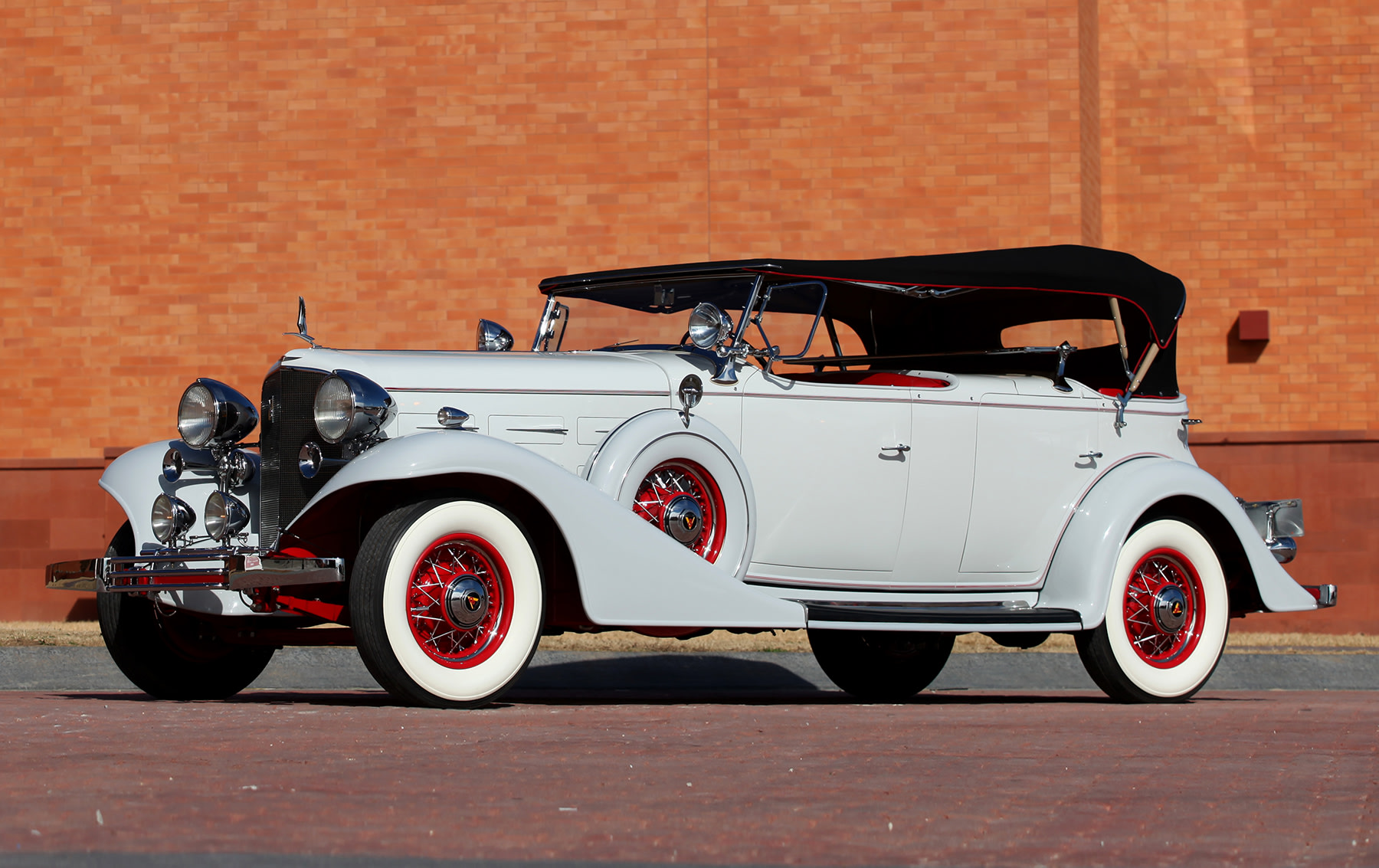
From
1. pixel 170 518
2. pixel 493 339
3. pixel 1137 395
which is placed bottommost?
pixel 170 518

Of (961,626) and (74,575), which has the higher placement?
(74,575)

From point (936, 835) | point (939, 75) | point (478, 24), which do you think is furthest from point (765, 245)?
point (936, 835)

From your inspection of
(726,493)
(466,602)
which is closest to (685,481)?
(726,493)

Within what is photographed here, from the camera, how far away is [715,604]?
6113 mm

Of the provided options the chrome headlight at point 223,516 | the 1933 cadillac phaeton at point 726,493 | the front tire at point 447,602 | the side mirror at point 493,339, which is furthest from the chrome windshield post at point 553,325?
the front tire at point 447,602

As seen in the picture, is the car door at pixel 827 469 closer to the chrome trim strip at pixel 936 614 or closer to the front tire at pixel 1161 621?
the chrome trim strip at pixel 936 614

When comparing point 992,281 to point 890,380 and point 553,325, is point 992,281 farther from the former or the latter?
point 553,325

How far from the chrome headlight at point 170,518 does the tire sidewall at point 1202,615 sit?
392 cm

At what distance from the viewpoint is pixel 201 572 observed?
576 centimetres

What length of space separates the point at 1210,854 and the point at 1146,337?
5.31m

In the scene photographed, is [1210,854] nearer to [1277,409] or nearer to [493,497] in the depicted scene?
[493,497]

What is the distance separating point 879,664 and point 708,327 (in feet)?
8.41

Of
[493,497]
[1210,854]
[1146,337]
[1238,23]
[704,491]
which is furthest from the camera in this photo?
[1238,23]

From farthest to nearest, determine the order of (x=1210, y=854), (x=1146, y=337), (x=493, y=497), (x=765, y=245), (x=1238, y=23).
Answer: (x=1238, y=23) → (x=765, y=245) → (x=1146, y=337) → (x=493, y=497) → (x=1210, y=854)
